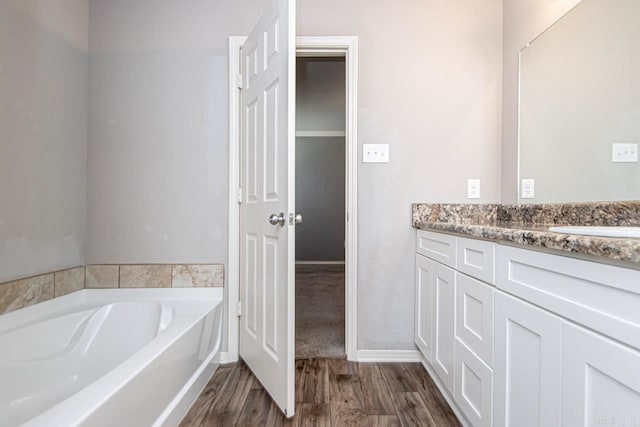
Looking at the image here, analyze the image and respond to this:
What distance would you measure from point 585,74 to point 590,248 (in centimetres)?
117

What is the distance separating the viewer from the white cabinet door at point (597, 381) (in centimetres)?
56

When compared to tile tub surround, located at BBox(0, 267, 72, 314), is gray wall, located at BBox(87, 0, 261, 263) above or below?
above

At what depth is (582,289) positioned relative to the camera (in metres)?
0.67

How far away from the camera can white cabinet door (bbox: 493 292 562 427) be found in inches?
29.4

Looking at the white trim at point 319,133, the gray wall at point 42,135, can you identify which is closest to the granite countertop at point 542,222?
the gray wall at point 42,135

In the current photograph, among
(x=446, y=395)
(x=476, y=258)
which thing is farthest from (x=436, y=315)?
(x=476, y=258)

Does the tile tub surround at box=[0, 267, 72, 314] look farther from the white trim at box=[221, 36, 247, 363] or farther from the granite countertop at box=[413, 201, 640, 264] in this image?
the granite countertop at box=[413, 201, 640, 264]

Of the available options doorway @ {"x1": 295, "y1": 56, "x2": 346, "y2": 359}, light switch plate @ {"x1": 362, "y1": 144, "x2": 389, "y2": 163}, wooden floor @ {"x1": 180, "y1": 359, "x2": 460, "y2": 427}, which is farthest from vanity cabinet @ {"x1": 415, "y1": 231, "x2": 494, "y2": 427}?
doorway @ {"x1": 295, "y1": 56, "x2": 346, "y2": 359}

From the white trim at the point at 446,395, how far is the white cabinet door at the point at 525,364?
1.04 feet

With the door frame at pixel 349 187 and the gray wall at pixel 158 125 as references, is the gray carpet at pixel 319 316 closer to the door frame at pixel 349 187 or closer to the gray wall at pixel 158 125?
the door frame at pixel 349 187

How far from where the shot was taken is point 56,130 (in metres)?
1.60

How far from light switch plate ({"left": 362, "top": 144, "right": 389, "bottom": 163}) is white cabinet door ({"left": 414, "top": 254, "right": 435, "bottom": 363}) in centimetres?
66

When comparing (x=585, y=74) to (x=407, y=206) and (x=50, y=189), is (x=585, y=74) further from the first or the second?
A: (x=50, y=189)

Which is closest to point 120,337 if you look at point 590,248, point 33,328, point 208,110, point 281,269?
point 33,328
